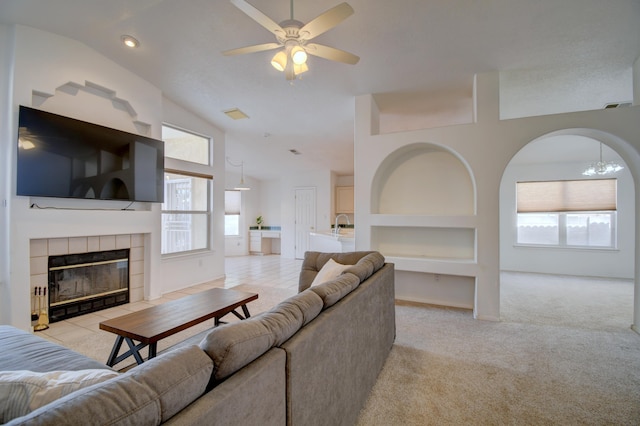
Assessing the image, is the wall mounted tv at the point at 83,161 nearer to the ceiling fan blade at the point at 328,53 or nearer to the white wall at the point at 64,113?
the white wall at the point at 64,113

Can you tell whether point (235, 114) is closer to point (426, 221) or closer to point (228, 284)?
point (228, 284)

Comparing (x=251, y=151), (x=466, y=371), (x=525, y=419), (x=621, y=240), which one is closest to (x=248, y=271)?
(x=251, y=151)

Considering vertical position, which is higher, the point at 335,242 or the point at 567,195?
the point at 567,195

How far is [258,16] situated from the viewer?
1.97 meters

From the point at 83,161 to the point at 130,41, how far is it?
5.02ft

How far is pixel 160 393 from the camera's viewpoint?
72 centimetres

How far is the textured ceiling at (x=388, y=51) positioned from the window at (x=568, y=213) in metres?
2.46

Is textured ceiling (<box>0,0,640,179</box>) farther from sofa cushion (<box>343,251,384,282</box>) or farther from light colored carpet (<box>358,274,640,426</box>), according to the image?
light colored carpet (<box>358,274,640,426</box>)

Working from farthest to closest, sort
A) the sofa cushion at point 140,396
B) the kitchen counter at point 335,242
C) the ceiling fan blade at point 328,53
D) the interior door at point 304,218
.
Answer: the interior door at point 304,218
the kitchen counter at point 335,242
the ceiling fan blade at point 328,53
the sofa cushion at point 140,396

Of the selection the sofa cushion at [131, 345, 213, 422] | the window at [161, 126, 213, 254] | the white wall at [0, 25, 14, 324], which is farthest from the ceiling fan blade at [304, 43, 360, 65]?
the window at [161, 126, 213, 254]

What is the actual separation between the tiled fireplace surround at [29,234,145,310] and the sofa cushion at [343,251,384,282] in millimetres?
3511

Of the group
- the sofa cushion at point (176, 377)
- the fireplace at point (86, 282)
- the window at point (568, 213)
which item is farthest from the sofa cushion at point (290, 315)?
the window at point (568, 213)

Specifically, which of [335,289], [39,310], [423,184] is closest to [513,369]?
[335,289]

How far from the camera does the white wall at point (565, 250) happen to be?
533 centimetres
